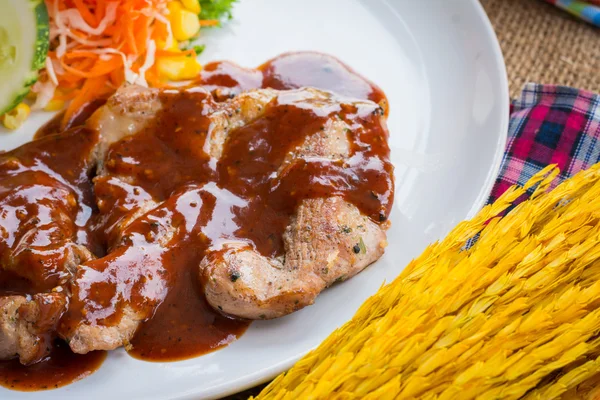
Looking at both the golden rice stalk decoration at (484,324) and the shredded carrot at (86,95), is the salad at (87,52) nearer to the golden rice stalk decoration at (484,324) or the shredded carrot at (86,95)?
the shredded carrot at (86,95)

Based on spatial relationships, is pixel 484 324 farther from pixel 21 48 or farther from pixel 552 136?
pixel 21 48

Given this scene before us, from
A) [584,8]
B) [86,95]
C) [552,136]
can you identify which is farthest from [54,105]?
[584,8]

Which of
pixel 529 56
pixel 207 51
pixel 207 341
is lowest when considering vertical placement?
pixel 207 341

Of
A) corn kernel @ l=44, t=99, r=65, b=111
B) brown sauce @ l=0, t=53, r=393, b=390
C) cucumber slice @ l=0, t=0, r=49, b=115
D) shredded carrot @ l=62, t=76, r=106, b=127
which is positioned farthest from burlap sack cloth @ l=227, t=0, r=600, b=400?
cucumber slice @ l=0, t=0, r=49, b=115

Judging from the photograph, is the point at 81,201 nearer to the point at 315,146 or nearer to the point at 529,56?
the point at 315,146

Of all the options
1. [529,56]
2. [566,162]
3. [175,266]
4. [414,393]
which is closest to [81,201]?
[175,266]

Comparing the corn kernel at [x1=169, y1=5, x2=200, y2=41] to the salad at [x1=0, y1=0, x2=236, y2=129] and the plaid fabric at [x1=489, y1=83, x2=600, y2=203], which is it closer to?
the salad at [x1=0, y1=0, x2=236, y2=129]
